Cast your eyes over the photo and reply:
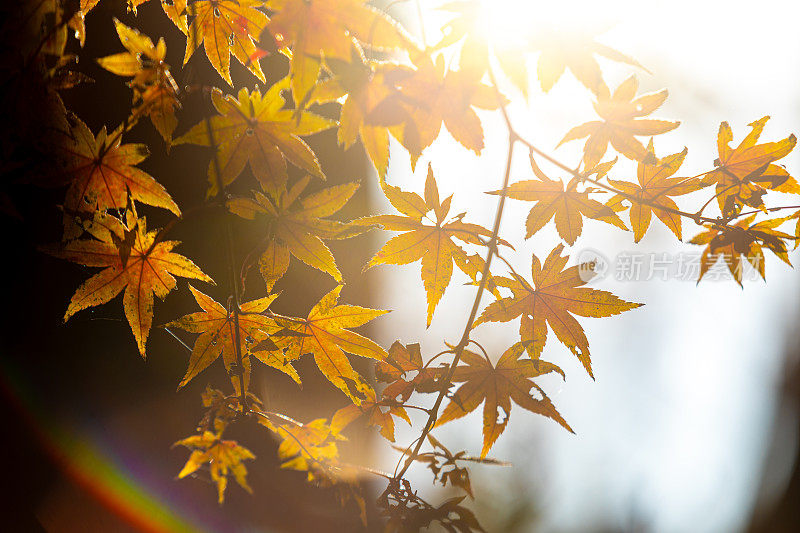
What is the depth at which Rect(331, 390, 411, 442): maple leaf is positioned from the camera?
627mm

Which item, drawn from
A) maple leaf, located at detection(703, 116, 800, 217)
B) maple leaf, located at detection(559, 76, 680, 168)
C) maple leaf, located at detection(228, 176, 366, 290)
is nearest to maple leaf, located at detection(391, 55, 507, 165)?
maple leaf, located at detection(228, 176, 366, 290)

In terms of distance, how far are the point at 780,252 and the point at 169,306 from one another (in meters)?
1.01

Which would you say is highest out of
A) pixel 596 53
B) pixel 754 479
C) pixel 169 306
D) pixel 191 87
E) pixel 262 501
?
pixel 596 53

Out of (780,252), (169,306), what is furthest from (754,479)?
(169,306)

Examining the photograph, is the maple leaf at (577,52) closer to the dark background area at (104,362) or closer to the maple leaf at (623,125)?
the maple leaf at (623,125)

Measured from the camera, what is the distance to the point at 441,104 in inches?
18.9

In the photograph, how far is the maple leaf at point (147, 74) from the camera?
46 cm

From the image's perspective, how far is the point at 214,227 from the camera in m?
0.78

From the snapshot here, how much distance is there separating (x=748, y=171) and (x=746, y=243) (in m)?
0.14

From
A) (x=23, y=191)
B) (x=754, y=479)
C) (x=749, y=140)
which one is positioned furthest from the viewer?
(x=754, y=479)

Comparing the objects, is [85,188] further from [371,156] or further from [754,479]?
[754,479]

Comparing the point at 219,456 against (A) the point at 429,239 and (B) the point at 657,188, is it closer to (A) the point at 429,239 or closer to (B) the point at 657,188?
(A) the point at 429,239

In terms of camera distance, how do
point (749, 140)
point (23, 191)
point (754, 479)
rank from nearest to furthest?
point (23, 191)
point (749, 140)
point (754, 479)

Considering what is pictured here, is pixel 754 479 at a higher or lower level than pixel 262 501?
lower
